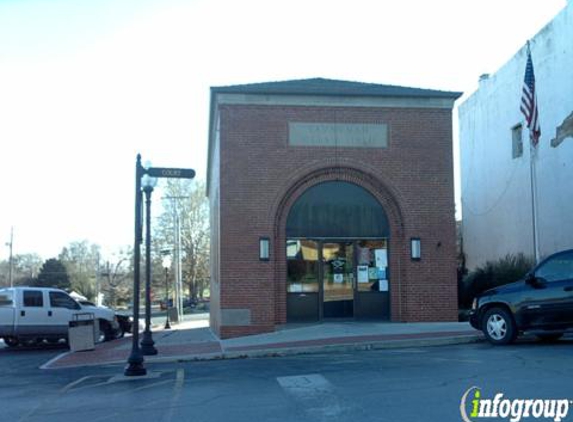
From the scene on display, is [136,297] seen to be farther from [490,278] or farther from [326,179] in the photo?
[490,278]

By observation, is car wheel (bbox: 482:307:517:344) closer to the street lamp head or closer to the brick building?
the brick building

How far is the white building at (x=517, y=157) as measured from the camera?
2264 cm

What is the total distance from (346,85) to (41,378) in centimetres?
1160

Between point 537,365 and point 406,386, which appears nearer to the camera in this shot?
point 406,386

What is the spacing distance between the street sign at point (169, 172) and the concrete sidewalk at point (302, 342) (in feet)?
12.9

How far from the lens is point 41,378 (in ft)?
40.9

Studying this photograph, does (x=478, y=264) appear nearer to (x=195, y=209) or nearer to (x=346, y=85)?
(x=346, y=85)

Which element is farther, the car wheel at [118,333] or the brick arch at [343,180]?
the car wheel at [118,333]

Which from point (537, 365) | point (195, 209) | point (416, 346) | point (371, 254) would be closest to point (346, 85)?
point (371, 254)

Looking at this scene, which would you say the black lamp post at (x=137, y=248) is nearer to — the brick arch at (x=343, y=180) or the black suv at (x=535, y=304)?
the brick arch at (x=343, y=180)

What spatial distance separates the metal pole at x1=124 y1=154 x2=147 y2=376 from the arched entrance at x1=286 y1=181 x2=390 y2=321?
636cm

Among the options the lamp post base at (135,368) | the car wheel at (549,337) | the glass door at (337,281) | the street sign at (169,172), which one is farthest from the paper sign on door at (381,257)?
the lamp post base at (135,368)

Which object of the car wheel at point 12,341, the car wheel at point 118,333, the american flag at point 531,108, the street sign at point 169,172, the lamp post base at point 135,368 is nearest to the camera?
the lamp post base at point 135,368

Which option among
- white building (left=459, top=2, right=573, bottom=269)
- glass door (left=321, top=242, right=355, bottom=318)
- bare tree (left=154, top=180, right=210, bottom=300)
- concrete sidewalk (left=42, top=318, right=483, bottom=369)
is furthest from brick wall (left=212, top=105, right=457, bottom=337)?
bare tree (left=154, top=180, right=210, bottom=300)
